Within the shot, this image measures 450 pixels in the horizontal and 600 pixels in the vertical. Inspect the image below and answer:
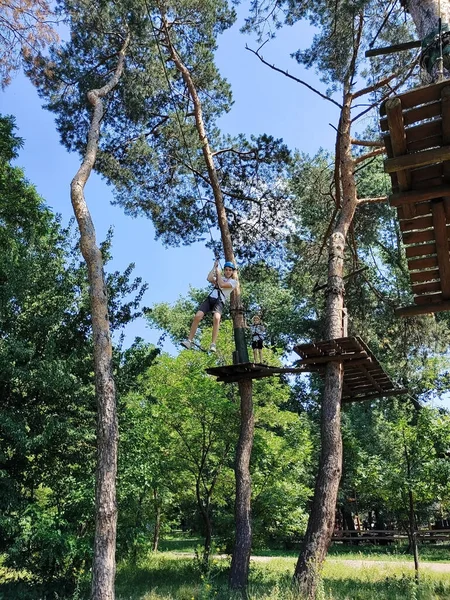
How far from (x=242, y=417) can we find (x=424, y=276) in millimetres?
6588

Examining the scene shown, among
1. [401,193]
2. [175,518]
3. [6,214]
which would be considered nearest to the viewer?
[401,193]

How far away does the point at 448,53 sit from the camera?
377 centimetres

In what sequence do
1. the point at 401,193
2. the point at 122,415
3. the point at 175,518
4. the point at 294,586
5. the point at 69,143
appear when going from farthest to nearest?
1. the point at 175,518
2. the point at 69,143
3. the point at 122,415
4. the point at 294,586
5. the point at 401,193

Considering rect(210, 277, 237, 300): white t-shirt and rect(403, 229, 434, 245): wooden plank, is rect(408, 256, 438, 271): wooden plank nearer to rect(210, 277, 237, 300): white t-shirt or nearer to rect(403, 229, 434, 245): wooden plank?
rect(403, 229, 434, 245): wooden plank

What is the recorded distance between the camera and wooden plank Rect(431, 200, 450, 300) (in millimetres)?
3701

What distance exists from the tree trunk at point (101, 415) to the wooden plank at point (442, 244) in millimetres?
4275

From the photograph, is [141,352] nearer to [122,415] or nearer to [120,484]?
[122,415]

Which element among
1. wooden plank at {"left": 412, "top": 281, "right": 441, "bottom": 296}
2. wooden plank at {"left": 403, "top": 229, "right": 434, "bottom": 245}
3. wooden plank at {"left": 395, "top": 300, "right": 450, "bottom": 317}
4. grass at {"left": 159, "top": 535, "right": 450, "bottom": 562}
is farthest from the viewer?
grass at {"left": 159, "top": 535, "right": 450, "bottom": 562}

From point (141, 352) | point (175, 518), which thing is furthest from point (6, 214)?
point (175, 518)

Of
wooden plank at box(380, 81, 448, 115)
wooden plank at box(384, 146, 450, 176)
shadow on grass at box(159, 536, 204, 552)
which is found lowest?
shadow on grass at box(159, 536, 204, 552)

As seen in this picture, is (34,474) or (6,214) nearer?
(34,474)

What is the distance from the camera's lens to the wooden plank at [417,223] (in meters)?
3.89

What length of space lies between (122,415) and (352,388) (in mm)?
4953

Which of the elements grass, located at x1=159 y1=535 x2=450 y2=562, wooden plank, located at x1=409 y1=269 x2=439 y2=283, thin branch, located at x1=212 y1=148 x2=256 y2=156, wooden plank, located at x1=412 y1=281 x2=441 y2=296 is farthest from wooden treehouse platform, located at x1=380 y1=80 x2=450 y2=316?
grass, located at x1=159 y1=535 x2=450 y2=562
